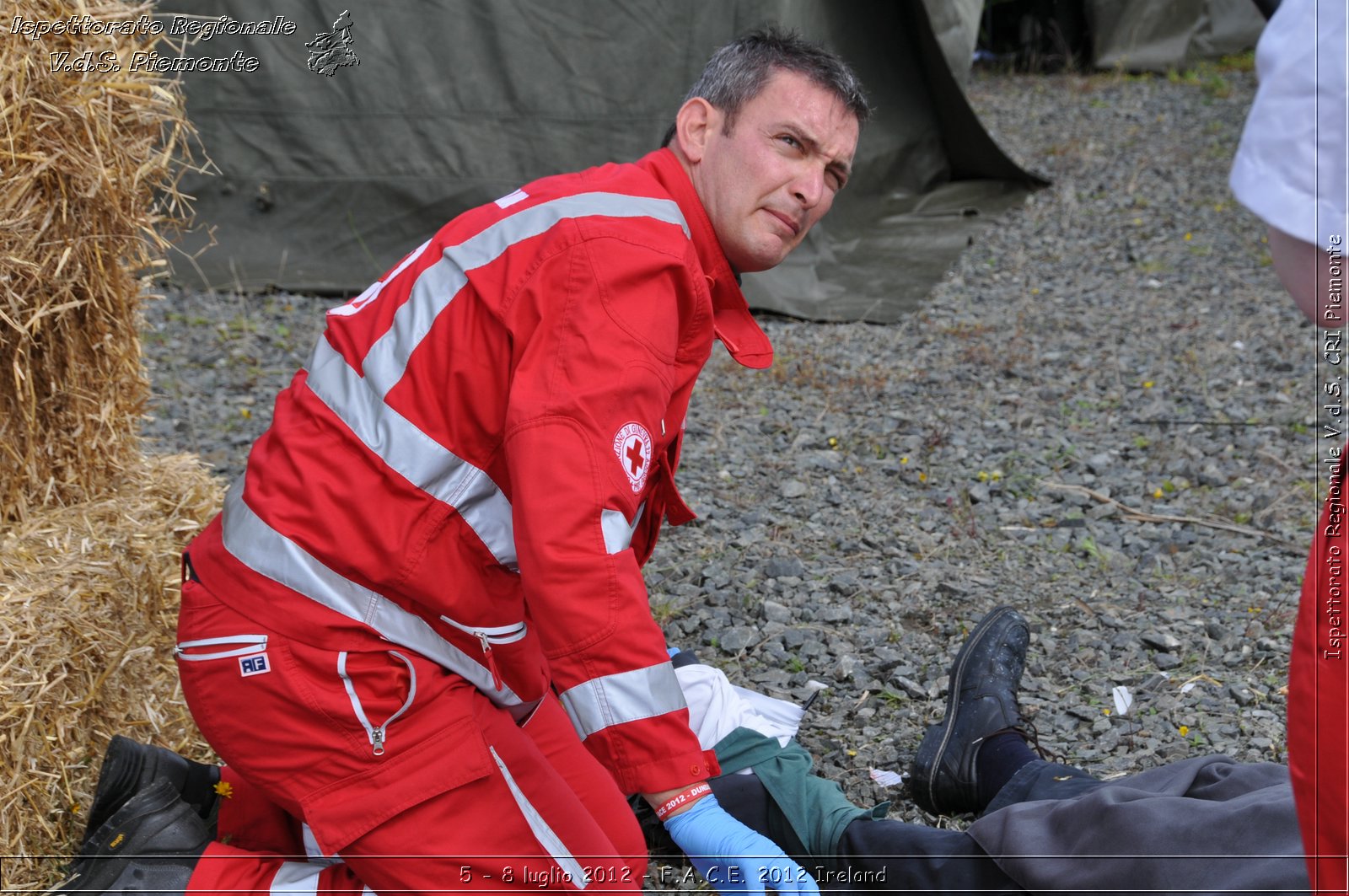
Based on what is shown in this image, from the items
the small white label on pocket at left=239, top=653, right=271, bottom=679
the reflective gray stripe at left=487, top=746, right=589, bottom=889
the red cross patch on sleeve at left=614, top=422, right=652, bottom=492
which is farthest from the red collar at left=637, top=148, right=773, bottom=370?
the small white label on pocket at left=239, top=653, right=271, bottom=679

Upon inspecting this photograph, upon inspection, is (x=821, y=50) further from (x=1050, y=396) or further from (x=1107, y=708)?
(x=1050, y=396)

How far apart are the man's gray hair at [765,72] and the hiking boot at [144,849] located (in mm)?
1657

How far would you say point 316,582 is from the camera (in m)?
1.98

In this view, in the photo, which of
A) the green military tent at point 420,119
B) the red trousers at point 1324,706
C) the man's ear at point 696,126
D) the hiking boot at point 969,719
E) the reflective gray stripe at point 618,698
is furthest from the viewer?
the green military tent at point 420,119

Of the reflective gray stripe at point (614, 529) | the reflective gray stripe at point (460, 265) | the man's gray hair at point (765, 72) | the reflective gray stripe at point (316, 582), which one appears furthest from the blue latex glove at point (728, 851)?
the man's gray hair at point (765, 72)

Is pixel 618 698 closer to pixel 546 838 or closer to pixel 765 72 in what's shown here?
pixel 546 838

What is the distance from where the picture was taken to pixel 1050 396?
5156 millimetres

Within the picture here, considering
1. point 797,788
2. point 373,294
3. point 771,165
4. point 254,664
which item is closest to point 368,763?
point 254,664

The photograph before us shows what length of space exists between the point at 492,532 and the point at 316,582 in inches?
11.8

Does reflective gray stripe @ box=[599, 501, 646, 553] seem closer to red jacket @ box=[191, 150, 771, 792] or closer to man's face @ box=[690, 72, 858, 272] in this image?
red jacket @ box=[191, 150, 771, 792]

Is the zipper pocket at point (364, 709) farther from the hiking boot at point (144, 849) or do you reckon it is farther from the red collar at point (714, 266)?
the red collar at point (714, 266)

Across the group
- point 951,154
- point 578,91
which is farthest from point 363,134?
point 951,154

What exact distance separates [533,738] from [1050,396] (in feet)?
11.1

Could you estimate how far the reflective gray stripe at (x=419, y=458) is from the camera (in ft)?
6.43
